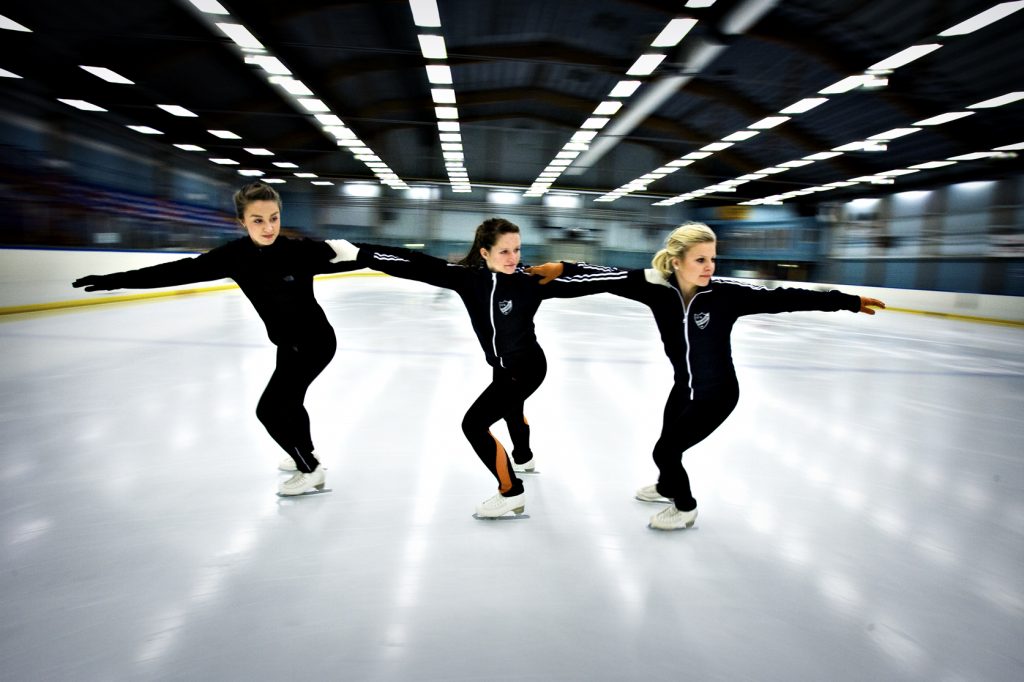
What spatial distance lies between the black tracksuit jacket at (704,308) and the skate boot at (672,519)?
0.42m

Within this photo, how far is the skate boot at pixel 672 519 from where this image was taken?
2.03m

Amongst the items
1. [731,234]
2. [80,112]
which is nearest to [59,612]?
[80,112]

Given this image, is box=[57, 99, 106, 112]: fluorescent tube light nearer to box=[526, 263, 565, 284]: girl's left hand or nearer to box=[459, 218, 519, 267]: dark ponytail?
box=[459, 218, 519, 267]: dark ponytail

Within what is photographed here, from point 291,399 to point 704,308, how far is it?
1626 mm

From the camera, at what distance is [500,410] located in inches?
84.4

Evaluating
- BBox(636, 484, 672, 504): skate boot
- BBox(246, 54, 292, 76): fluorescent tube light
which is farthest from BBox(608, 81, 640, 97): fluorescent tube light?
BBox(636, 484, 672, 504): skate boot

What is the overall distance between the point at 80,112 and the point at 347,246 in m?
14.0

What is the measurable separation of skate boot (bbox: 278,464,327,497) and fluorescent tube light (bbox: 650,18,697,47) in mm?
6755

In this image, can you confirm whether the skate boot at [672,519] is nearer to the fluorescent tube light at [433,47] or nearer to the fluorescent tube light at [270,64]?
Answer: the fluorescent tube light at [433,47]

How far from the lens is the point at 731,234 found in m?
26.4

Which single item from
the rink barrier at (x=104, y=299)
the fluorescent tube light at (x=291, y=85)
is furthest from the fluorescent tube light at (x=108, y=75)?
the rink barrier at (x=104, y=299)

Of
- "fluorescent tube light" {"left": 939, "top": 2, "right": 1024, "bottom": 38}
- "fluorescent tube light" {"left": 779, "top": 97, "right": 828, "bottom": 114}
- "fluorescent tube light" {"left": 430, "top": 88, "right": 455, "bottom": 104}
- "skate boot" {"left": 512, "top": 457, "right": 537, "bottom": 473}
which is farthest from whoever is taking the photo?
"fluorescent tube light" {"left": 430, "top": 88, "right": 455, "bottom": 104}

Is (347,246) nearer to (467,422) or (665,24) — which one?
(467,422)

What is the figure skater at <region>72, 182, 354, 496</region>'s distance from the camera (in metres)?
2.20
